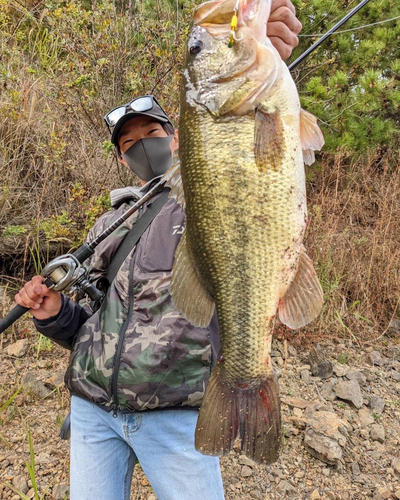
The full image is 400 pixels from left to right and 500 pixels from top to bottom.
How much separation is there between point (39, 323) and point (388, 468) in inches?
101

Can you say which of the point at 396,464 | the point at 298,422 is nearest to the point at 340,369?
the point at 298,422

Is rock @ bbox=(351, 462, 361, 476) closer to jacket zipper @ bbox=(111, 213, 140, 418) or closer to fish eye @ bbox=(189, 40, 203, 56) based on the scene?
jacket zipper @ bbox=(111, 213, 140, 418)

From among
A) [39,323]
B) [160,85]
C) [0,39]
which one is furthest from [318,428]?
[0,39]

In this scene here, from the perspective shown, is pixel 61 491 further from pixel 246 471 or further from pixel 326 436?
pixel 326 436

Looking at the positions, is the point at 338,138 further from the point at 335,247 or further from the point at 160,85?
the point at 160,85

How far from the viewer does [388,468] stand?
282 centimetres

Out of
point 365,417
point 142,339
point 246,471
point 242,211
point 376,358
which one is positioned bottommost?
point 376,358

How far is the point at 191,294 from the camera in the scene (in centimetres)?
145

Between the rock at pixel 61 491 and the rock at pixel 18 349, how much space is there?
1.45m

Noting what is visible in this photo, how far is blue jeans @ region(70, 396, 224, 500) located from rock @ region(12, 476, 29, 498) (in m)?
1.13

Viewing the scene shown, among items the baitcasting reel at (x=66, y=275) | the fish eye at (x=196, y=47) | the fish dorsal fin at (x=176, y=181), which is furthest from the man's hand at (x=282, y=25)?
the baitcasting reel at (x=66, y=275)

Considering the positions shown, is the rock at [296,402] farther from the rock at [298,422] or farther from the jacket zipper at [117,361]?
the jacket zipper at [117,361]

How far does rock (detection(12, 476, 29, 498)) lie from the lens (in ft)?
8.95

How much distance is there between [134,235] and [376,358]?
3.18 meters
